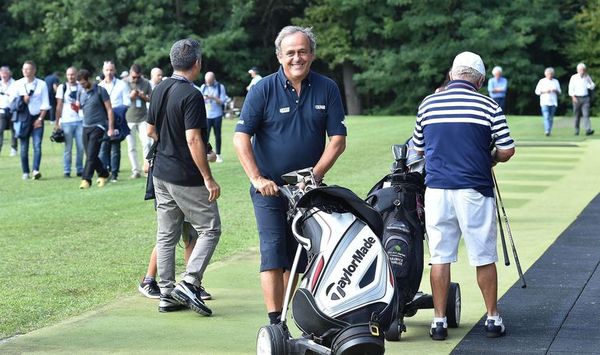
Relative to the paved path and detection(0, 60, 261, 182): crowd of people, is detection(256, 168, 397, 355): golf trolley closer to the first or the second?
the paved path

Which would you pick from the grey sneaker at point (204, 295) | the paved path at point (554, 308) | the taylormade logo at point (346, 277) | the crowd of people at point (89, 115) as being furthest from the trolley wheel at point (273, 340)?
the crowd of people at point (89, 115)

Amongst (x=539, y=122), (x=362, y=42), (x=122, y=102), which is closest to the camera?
(x=122, y=102)

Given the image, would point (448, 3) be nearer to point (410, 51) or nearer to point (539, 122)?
point (410, 51)

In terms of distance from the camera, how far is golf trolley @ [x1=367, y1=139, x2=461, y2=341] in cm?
745

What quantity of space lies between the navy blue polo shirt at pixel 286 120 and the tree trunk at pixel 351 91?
170 feet

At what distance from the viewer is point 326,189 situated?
6496 mm

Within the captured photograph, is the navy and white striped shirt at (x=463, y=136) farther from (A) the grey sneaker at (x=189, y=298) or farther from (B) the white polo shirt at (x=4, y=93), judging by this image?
(B) the white polo shirt at (x=4, y=93)

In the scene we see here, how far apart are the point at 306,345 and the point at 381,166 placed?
604 inches

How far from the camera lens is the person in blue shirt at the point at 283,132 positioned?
718 cm

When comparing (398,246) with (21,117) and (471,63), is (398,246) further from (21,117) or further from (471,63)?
(21,117)

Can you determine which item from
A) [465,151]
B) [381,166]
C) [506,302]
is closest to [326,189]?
[465,151]

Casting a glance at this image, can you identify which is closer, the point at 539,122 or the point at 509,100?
the point at 539,122

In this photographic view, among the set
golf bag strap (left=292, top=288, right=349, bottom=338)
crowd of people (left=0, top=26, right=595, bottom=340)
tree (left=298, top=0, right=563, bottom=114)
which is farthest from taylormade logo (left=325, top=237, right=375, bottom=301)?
tree (left=298, top=0, right=563, bottom=114)

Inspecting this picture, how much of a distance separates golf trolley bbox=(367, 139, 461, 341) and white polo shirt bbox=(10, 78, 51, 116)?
13851 mm
